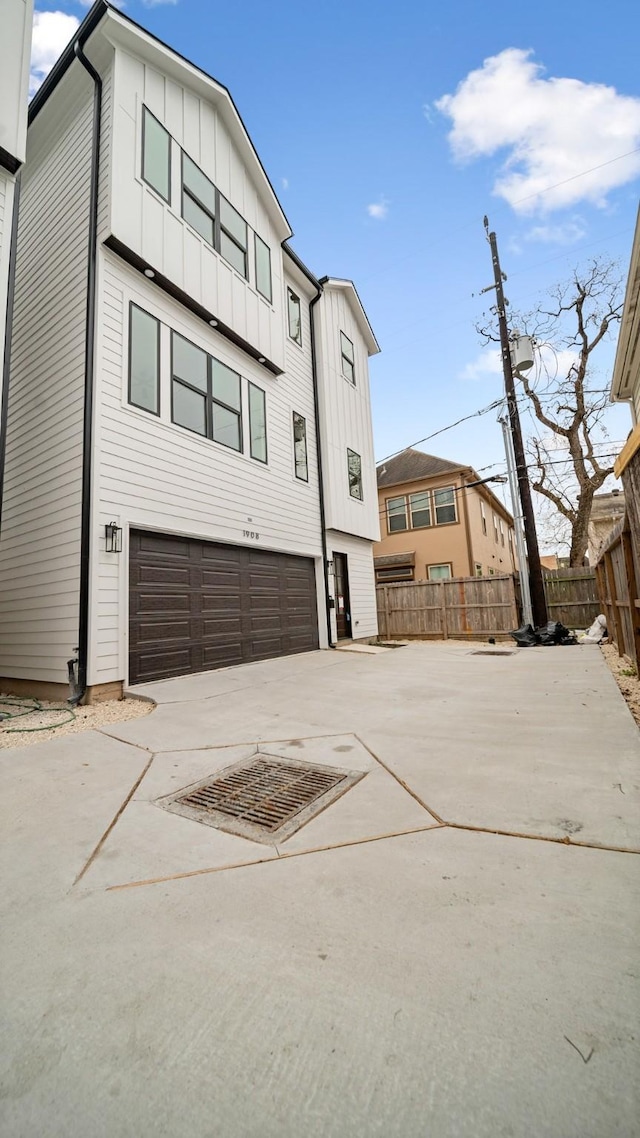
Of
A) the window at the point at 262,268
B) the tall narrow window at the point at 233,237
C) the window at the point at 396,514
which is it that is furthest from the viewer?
the window at the point at 396,514

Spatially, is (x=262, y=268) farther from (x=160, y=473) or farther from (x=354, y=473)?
(x=160, y=473)

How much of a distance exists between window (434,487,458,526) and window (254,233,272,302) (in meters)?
11.2

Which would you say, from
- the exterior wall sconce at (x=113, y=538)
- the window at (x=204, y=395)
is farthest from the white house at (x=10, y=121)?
the window at (x=204, y=395)

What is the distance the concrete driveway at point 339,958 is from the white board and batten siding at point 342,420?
337 inches

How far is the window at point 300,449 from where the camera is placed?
987 cm

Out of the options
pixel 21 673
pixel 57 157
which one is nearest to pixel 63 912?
pixel 21 673

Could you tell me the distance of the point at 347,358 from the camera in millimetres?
12344

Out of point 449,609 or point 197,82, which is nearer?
point 197,82

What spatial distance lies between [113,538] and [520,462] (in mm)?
10443

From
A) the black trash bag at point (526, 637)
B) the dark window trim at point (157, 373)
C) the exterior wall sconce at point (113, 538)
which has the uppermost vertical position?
the dark window trim at point (157, 373)

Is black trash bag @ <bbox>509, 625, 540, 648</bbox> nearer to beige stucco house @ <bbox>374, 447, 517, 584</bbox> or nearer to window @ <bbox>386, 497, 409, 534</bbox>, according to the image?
beige stucco house @ <bbox>374, 447, 517, 584</bbox>

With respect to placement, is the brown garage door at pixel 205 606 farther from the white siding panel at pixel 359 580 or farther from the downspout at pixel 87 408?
the white siding panel at pixel 359 580

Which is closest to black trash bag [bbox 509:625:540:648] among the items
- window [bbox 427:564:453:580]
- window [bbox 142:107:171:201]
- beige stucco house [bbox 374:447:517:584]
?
beige stucco house [bbox 374:447:517:584]

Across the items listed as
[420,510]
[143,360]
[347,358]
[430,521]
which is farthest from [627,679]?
[420,510]
